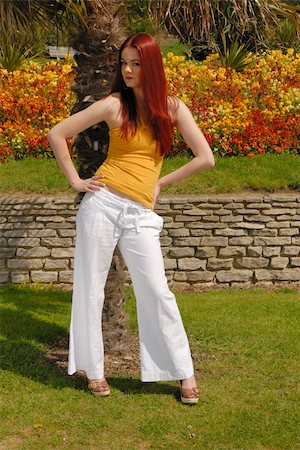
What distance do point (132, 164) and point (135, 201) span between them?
0.71 feet

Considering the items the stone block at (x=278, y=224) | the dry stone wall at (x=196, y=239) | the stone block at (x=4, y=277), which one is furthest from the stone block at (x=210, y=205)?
the stone block at (x=4, y=277)

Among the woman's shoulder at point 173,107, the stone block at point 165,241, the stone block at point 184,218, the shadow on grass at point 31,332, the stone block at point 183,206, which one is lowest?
the shadow on grass at point 31,332

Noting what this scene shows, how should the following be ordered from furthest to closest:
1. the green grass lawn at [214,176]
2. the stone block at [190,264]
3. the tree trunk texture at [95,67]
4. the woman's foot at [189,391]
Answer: the green grass lawn at [214,176], the stone block at [190,264], the tree trunk texture at [95,67], the woman's foot at [189,391]

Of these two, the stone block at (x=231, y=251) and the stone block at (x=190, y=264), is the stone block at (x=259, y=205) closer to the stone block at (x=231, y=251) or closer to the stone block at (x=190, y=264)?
the stone block at (x=231, y=251)

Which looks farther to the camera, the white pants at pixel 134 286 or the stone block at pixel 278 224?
the stone block at pixel 278 224

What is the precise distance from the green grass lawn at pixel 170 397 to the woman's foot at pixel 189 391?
0.05 m

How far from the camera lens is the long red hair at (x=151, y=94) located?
4328mm

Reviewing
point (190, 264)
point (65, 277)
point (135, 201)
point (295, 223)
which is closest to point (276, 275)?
point (295, 223)

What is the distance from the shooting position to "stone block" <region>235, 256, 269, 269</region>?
7.93 meters

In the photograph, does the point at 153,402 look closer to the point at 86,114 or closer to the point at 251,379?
the point at 251,379

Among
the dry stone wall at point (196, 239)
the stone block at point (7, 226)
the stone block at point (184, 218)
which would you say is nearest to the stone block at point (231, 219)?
the dry stone wall at point (196, 239)

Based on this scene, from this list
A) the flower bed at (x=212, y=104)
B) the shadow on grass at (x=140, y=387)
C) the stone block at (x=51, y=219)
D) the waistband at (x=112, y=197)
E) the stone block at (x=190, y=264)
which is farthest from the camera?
the flower bed at (x=212, y=104)

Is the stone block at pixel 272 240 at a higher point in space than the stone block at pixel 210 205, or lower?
lower

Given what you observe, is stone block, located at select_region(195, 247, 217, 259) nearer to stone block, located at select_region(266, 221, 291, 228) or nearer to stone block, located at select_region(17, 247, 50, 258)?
stone block, located at select_region(266, 221, 291, 228)
